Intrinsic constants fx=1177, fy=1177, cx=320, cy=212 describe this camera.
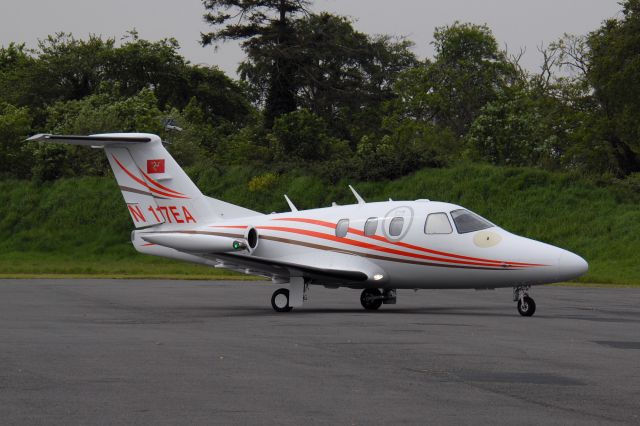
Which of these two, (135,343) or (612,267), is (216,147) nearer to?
(612,267)

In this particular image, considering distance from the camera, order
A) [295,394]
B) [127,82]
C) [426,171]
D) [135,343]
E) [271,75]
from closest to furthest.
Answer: [295,394] → [135,343] → [426,171] → [271,75] → [127,82]

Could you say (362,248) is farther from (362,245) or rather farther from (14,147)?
(14,147)

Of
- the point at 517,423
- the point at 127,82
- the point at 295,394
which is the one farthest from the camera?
the point at 127,82

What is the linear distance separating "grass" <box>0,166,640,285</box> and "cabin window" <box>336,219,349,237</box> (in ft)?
60.4

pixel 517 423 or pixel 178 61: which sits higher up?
pixel 178 61

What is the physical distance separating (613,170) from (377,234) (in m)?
44.0

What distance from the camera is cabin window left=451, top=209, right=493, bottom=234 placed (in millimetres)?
23641

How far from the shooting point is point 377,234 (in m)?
24.3

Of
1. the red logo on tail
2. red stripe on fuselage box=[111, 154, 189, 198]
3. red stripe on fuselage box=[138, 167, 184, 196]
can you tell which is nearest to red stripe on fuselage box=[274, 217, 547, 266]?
red stripe on fuselage box=[138, 167, 184, 196]

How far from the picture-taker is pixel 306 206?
5809 cm

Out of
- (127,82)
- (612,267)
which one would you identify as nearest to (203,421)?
(612,267)

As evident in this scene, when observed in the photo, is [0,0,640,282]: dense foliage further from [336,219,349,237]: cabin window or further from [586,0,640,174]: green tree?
[336,219,349,237]: cabin window

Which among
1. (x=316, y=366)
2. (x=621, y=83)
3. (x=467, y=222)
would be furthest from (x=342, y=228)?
(x=621, y=83)

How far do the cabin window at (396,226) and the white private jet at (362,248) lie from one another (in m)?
0.02
